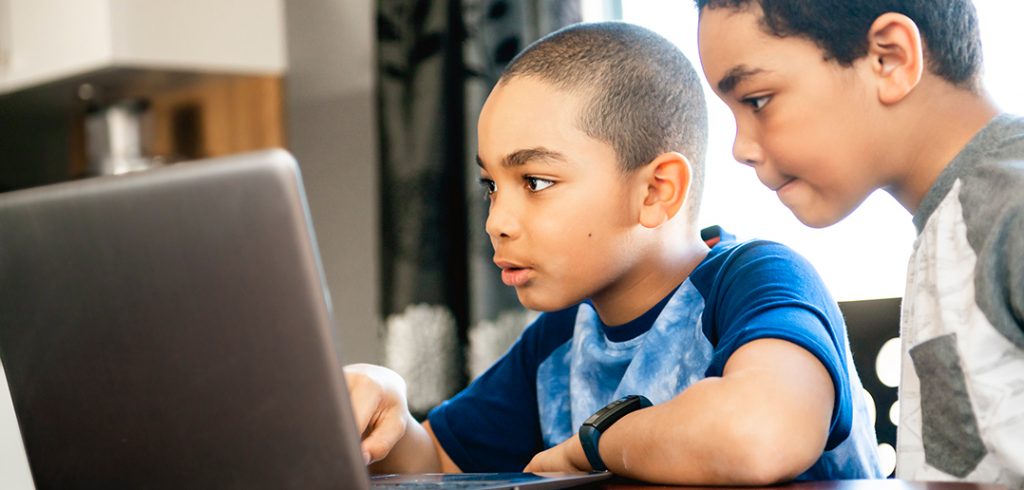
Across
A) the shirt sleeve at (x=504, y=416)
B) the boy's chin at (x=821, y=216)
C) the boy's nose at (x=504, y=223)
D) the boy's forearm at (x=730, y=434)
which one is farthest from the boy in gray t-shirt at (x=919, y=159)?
the shirt sleeve at (x=504, y=416)

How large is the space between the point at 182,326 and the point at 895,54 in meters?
0.63

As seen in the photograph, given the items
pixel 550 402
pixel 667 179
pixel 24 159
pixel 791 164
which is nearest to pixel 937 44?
pixel 791 164

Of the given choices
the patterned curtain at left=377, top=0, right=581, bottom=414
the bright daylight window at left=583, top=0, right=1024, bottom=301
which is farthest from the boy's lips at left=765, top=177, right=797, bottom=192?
the patterned curtain at left=377, top=0, right=581, bottom=414

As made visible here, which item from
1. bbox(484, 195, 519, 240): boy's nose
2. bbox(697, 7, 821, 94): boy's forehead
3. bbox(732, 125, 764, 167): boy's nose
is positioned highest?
bbox(697, 7, 821, 94): boy's forehead

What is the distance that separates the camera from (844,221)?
79.2 inches

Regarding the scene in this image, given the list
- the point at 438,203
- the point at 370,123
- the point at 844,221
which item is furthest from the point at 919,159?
the point at 370,123

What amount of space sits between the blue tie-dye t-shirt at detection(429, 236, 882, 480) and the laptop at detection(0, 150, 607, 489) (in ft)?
0.88

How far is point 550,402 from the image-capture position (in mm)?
1254

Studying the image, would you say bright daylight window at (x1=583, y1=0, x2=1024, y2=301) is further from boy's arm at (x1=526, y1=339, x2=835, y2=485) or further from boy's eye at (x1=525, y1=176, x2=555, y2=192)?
boy's arm at (x1=526, y1=339, x2=835, y2=485)

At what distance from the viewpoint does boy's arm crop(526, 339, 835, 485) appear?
765mm

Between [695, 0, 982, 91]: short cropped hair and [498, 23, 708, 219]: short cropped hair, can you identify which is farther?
[498, 23, 708, 219]: short cropped hair

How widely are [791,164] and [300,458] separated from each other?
0.55 meters

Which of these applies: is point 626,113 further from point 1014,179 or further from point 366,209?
point 366,209

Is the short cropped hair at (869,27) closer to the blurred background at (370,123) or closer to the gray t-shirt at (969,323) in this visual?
the gray t-shirt at (969,323)
